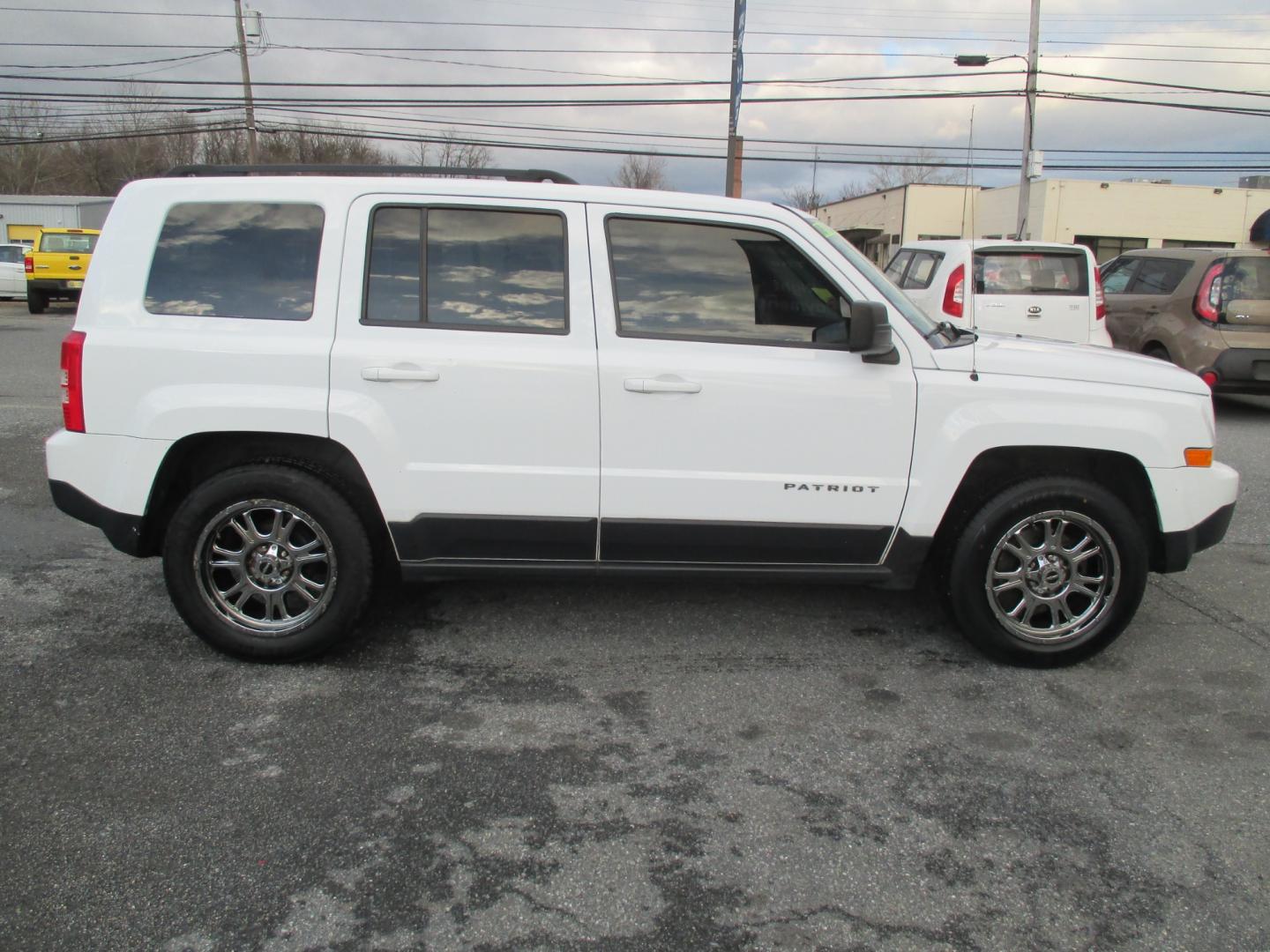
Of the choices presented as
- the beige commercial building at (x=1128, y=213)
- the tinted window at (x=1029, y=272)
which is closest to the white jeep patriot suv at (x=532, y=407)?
the tinted window at (x=1029, y=272)

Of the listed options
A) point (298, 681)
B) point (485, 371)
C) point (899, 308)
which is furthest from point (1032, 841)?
point (298, 681)

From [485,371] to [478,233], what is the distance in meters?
0.58

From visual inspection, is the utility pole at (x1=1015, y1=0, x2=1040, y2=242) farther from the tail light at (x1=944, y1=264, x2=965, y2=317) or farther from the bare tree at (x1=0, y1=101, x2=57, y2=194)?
the bare tree at (x1=0, y1=101, x2=57, y2=194)

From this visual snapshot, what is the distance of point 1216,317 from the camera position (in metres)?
9.23

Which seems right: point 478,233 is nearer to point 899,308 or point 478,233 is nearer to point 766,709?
point 899,308

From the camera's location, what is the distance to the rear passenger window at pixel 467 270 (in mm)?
3605

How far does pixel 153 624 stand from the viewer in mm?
4156

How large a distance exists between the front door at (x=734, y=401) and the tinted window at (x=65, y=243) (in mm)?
23135

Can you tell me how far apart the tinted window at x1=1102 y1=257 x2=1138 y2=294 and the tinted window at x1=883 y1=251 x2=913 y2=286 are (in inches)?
97.5

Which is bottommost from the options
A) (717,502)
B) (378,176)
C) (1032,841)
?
(1032,841)

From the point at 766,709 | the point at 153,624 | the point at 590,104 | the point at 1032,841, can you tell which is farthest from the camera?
the point at 590,104

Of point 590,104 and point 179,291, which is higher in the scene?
point 590,104

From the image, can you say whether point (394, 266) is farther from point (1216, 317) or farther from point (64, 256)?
point (64, 256)

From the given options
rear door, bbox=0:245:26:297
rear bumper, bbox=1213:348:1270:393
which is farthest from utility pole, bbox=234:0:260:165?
rear bumper, bbox=1213:348:1270:393
